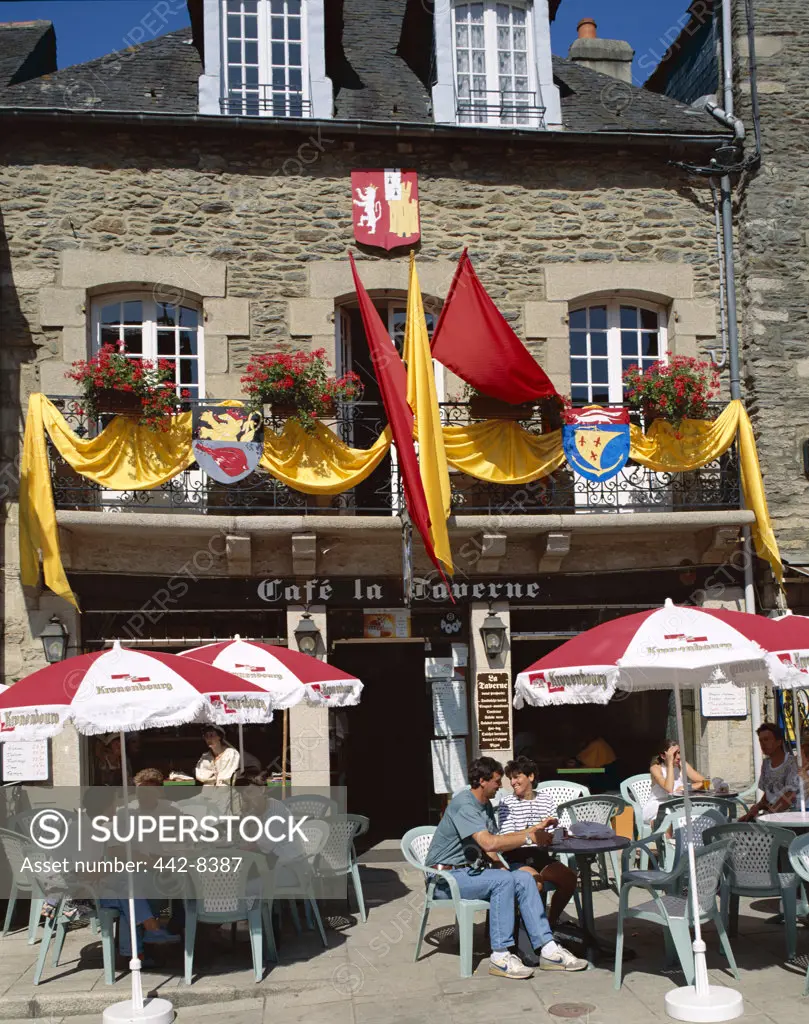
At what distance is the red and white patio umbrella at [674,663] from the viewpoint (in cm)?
591

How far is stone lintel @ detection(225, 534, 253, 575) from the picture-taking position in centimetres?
1088

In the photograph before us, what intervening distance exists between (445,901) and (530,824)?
2.76 feet

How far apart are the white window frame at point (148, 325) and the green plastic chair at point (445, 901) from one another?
5750 mm

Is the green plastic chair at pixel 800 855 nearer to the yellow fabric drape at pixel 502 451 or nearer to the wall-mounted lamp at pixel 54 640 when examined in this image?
the yellow fabric drape at pixel 502 451

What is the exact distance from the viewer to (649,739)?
39.3 feet

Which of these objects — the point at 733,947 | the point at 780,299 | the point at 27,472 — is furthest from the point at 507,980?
the point at 780,299

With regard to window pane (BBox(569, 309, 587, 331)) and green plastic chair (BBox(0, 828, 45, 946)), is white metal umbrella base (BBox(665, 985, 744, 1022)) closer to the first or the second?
green plastic chair (BBox(0, 828, 45, 946))

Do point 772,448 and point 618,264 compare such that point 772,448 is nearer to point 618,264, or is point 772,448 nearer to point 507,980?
point 618,264

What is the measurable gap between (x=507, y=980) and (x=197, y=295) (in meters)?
7.65

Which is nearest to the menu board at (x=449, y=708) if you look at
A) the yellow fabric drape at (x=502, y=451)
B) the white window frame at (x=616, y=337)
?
the yellow fabric drape at (x=502, y=451)

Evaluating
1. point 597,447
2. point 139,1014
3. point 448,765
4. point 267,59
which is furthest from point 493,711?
point 267,59

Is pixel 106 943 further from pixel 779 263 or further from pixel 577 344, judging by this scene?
pixel 779 263

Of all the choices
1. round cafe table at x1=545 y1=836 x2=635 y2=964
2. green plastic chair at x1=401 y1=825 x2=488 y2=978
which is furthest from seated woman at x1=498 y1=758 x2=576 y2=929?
green plastic chair at x1=401 y1=825 x2=488 y2=978

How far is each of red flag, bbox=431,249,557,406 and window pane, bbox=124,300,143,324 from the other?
330 centimetres
